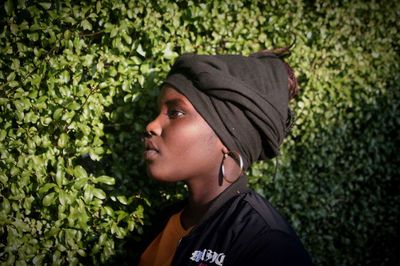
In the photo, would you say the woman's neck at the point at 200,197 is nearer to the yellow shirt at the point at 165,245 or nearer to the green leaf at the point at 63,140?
the yellow shirt at the point at 165,245

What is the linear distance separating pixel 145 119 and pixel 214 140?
2.58 feet

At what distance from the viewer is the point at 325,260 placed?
3.70 meters

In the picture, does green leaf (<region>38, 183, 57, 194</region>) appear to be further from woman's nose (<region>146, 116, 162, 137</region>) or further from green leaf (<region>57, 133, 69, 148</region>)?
woman's nose (<region>146, 116, 162, 137</region>)

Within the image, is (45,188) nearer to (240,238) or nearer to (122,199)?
(122,199)

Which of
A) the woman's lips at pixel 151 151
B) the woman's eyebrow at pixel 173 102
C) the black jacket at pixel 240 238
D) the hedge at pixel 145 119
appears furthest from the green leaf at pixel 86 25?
the black jacket at pixel 240 238

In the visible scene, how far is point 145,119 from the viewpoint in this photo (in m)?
2.55

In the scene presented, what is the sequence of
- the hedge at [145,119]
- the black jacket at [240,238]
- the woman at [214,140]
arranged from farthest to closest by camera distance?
the hedge at [145,119], the woman at [214,140], the black jacket at [240,238]

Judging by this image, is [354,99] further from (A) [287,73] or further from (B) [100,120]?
(B) [100,120]

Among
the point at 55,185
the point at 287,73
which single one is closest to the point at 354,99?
the point at 287,73

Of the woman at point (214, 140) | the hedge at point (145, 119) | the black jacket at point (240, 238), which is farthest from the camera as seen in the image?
the hedge at point (145, 119)

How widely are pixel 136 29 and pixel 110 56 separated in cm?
31

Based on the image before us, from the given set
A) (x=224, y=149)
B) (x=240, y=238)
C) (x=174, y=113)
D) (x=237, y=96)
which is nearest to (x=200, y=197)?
(x=224, y=149)

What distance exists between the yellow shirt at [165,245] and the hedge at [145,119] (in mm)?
213

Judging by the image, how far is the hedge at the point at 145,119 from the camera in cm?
210
